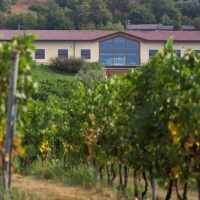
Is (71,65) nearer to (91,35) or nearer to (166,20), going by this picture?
(91,35)

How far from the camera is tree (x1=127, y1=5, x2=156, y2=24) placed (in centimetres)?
9175

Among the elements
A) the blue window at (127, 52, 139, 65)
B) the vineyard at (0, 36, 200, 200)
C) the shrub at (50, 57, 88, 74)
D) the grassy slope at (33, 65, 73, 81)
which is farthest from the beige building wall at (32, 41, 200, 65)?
the vineyard at (0, 36, 200, 200)

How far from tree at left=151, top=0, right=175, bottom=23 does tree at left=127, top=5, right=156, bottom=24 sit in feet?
4.70

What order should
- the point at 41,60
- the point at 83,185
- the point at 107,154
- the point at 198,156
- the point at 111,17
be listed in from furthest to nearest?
the point at 111,17, the point at 41,60, the point at 83,185, the point at 107,154, the point at 198,156

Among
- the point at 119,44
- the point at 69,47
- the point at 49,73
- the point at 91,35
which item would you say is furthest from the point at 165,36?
the point at 49,73

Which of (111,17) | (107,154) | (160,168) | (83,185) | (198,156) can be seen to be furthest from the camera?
(111,17)

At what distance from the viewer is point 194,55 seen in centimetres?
816

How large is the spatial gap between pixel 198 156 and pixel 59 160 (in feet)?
32.5

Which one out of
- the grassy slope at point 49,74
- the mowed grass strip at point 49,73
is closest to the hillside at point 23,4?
the mowed grass strip at point 49,73

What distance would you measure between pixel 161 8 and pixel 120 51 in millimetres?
42370

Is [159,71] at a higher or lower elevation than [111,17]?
lower

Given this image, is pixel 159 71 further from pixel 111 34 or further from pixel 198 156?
pixel 111 34

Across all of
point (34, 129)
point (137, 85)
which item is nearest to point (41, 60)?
point (34, 129)

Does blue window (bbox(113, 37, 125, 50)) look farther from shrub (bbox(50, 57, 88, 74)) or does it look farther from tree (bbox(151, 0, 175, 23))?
tree (bbox(151, 0, 175, 23))
